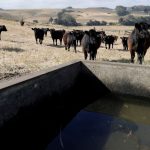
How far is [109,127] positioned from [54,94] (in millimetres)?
1456

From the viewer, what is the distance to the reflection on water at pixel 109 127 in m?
6.02

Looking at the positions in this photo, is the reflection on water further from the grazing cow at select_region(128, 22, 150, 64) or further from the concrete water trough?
the grazing cow at select_region(128, 22, 150, 64)

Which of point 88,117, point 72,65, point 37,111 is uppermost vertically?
point 72,65

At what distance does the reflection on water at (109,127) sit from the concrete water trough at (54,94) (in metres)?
0.22

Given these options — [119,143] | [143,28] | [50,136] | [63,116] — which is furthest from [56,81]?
[143,28]

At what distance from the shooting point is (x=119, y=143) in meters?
6.09

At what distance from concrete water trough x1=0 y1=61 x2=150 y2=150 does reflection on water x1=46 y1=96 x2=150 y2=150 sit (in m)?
0.22

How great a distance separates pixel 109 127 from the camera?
6922mm

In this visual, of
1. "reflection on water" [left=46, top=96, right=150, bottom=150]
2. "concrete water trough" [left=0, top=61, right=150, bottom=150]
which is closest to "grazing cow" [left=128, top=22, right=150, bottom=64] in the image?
"concrete water trough" [left=0, top=61, right=150, bottom=150]

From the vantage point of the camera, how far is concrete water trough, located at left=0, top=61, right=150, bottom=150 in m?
5.50

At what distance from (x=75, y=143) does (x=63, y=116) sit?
1.41 m

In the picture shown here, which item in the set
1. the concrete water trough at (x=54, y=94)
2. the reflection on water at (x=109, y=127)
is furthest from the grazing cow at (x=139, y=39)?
the reflection on water at (x=109, y=127)

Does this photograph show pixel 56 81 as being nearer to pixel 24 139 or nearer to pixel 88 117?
pixel 88 117

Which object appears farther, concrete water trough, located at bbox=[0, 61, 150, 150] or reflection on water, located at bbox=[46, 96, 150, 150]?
reflection on water, located at bbox=[46, 96, 150, 150]
